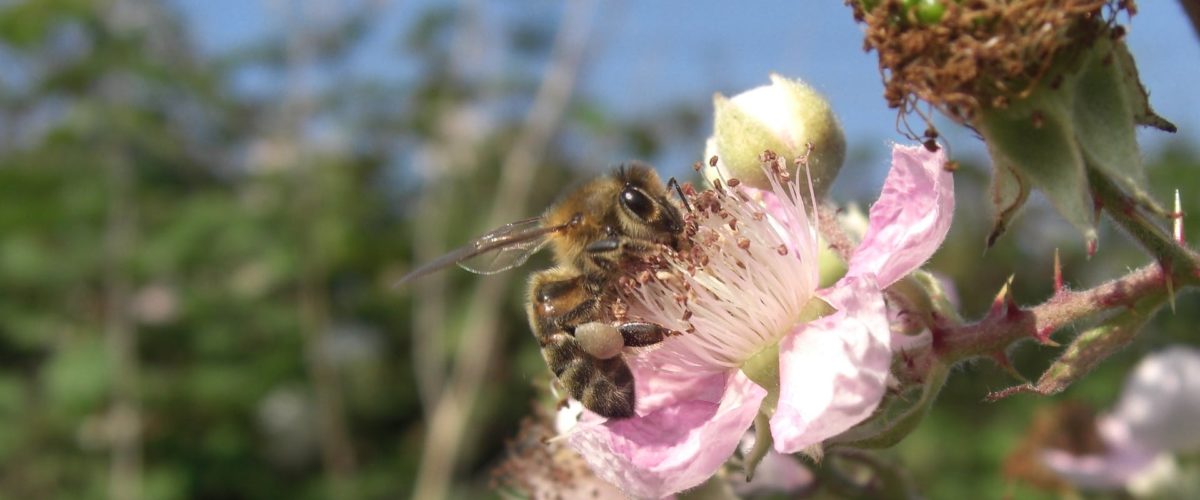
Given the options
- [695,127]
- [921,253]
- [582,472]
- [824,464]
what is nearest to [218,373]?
[695,127]

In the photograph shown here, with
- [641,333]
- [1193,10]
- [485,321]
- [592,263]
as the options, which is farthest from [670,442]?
[485,321]

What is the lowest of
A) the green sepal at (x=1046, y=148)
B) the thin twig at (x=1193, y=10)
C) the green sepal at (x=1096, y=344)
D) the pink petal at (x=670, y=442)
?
the pink petal at (x=670, y=442)

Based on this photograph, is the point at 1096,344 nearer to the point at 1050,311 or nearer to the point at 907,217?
the point at 1050,311

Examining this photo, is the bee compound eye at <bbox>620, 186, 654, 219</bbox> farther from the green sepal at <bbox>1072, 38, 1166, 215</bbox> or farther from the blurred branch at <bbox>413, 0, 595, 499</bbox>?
the blurred branch at <bbox>413, 0, 595, 499</bbox>

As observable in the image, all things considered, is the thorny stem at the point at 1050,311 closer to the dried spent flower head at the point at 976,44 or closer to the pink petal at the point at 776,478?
the dried spent flower head at the point at 976,44

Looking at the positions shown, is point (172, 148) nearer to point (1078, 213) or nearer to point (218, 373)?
point (218, 373)

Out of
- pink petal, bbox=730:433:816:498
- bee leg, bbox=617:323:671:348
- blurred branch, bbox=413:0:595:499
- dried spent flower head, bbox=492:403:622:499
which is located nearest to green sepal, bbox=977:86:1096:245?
bee leg, bbox=617:323:671:348

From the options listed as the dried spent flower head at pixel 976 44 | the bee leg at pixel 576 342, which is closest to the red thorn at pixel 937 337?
the dried spent flower head at pixel 976 44
